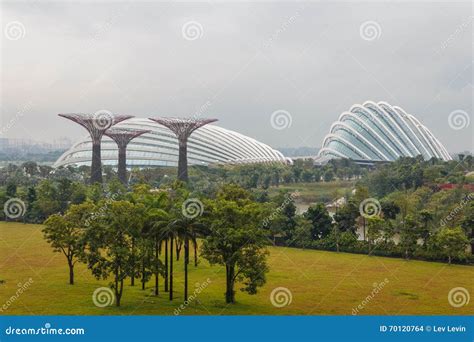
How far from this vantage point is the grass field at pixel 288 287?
18.8 meters

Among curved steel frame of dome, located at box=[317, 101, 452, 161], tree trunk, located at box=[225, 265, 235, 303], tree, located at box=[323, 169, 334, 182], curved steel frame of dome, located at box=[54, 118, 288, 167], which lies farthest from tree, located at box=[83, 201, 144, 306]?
curved steel frame of dome, located at box=[317, 101, 452, 161]

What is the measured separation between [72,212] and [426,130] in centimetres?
6566

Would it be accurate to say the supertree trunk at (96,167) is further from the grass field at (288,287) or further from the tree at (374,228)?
the tree at (374,228)

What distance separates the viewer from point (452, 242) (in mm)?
27312

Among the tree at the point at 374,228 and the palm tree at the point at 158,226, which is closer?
the palm tree at the point at 158,226
